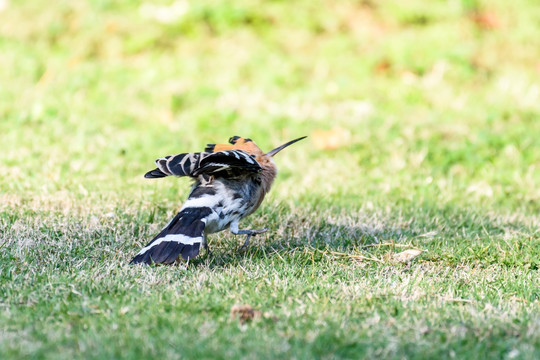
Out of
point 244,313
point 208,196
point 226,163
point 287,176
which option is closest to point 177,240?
point 208,196

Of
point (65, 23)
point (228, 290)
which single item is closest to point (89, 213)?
point (228, 290)

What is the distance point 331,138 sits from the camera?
815 centimetres

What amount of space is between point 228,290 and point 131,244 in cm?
121

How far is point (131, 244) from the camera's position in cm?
514

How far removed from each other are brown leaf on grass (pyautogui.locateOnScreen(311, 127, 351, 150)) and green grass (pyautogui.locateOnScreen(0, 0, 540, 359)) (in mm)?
28

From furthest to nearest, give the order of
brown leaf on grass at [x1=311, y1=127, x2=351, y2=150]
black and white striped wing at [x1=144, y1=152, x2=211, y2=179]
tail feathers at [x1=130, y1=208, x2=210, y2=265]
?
brown leaf on grass at [x1=311, y1=127, x2=351, y2=150], black and white striped wing at [x1=144, y1=152, x2=211, y2=179], tail feathers at [x1=130, y1=208, x2=210, y2=265]

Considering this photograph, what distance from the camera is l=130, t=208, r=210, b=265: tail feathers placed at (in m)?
4.49

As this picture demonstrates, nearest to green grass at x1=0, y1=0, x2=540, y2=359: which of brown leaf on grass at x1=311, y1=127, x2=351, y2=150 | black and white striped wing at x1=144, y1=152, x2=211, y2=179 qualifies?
brown leaf on grass at x1=311, y1=127, x2=351, y2=150

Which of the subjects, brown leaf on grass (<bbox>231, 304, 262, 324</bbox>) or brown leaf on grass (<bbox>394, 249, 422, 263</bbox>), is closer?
brown leaf on grass (<bbox>231, 304, 262, 324</bbox>)

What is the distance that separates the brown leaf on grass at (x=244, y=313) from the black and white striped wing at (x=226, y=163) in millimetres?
1138

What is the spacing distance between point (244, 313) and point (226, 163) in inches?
48.7

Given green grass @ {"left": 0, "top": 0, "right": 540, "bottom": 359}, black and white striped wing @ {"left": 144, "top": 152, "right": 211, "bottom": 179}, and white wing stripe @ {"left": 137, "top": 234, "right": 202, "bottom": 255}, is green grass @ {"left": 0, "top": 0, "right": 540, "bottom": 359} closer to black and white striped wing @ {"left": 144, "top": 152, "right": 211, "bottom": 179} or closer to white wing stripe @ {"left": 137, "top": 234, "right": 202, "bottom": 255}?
white wing stripe @ {"left": 137, "top": 234, "right": 202, "bottom": 255}

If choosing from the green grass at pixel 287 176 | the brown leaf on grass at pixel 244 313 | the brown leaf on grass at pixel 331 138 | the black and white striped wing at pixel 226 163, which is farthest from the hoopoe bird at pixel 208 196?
the brown leaf on grass at pixel 331 138

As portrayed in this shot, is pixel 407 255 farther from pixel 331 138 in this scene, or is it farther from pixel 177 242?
pixel 331 138
